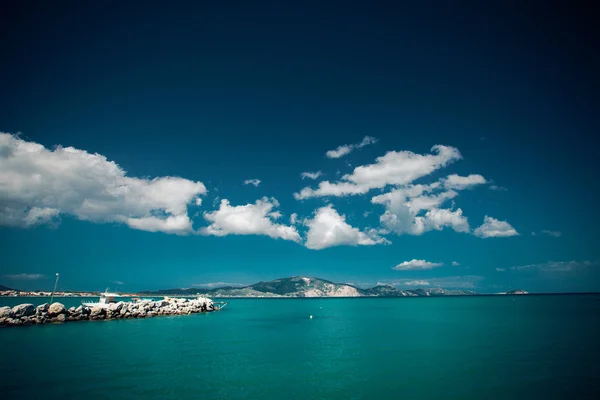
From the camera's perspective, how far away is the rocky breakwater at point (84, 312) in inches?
2057

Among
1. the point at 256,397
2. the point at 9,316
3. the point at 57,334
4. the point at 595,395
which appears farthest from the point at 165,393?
the point at 9,316

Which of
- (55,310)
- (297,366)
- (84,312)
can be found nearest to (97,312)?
(84,312)

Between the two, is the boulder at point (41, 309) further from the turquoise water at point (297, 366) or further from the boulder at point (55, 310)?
the turquoise water at point (297, 366)

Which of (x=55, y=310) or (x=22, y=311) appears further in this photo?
(x=55, y=310)

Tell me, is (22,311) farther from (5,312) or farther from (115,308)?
(115,308)

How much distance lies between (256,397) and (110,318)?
61337 mm

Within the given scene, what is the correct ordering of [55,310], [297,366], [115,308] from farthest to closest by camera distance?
[115,308], [55,310], [297,366]

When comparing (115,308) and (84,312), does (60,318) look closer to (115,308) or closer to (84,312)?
(84,312)

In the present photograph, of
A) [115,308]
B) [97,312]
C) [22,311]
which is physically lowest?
[97,312]

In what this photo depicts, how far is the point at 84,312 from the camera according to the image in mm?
61688

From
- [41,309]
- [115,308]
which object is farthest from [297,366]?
[115,308]

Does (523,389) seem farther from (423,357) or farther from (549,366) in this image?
(423,357)

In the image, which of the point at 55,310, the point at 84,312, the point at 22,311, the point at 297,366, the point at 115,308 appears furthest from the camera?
the point at 115,308

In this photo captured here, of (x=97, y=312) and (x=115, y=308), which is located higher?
(x=115, y=308)
